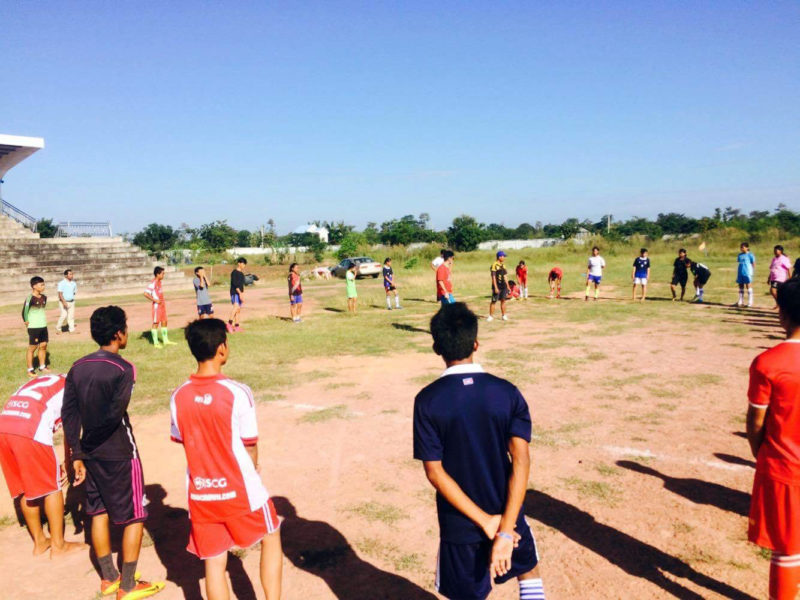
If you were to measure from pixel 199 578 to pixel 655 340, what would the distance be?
430 inches

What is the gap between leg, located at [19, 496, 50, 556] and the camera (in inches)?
169

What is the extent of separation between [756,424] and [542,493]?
2.60m

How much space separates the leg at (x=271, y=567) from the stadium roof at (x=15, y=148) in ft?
149

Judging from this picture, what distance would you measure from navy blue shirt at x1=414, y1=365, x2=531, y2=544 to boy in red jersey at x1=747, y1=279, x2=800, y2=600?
1293 mm

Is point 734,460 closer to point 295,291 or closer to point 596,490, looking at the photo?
point 596,490

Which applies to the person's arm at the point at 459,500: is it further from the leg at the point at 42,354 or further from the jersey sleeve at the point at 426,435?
the leg at the point at 42,354

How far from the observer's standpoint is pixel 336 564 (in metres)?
4.11

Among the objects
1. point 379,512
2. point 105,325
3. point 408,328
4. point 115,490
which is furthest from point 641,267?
point 115,490

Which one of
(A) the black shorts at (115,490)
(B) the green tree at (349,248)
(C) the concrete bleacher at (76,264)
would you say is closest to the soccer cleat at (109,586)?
(A) the black shorts at (115,490)

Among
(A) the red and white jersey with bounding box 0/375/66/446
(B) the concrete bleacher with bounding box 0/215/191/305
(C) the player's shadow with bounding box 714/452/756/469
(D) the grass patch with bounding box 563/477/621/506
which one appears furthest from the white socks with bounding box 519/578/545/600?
(B) the concrete bleacher with bounding box 0/215/191/305

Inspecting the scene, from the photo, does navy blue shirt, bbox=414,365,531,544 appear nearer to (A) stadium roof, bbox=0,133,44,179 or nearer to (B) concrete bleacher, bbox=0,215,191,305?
(B) concrete bleacher, bbox=0,215,191,305

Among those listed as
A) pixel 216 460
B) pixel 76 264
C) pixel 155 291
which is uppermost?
pixel 76 264

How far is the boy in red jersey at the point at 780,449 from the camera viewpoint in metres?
2.69

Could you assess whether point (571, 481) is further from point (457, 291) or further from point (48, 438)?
point (457, 291)
